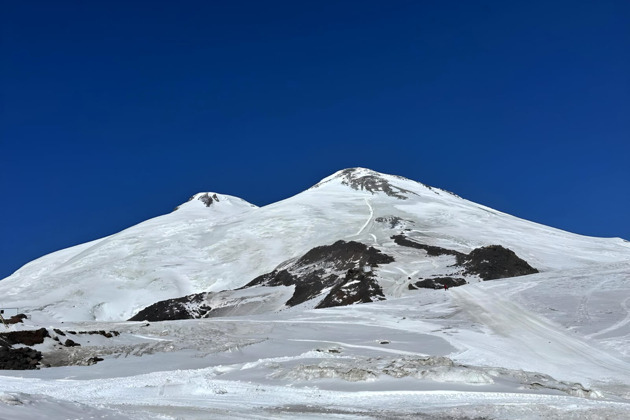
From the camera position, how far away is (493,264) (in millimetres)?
58906

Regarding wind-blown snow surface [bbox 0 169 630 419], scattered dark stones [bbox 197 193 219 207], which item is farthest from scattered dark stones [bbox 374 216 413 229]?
scattered dark stones [bbox 197 193 219 207]

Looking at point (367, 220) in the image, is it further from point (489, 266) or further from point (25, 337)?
point (25, 337)

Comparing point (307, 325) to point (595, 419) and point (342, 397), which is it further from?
point (595, 419)

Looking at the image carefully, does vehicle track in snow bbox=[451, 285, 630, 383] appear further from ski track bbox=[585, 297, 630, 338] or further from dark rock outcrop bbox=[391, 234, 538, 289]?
dark rock outcrop bbox=[391, 234, 538, 289]

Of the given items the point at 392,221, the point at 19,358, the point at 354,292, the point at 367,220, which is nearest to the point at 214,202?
the point at 367,220

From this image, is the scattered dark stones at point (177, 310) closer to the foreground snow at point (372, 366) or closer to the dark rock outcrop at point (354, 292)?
the dark rock outcrop at point (354, 292)

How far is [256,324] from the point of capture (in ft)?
115

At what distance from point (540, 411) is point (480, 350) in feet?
39.8

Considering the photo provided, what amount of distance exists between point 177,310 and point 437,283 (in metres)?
28.0

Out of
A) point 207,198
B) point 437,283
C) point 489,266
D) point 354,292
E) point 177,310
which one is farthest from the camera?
point 207,198

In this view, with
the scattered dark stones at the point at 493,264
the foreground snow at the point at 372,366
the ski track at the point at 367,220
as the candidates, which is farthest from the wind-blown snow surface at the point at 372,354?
the ski track at the point at 367,220

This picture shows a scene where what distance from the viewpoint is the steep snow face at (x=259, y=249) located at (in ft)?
244

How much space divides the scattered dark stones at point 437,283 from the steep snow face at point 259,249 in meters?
1.56

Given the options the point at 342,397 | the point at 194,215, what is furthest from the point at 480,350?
the point at 194,215
